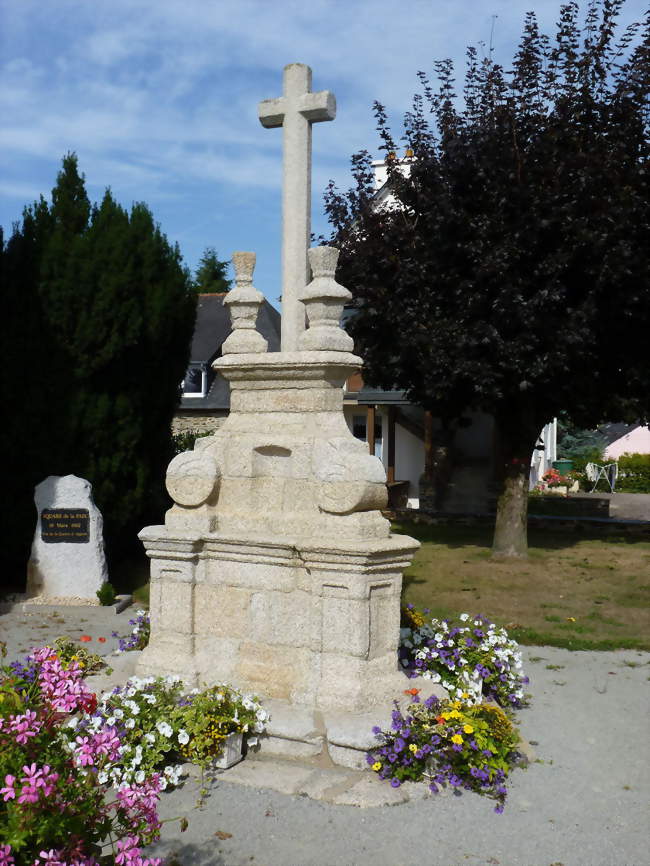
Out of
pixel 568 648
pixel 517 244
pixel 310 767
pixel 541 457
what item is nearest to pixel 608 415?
pixel 517 244

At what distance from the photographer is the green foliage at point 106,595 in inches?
420

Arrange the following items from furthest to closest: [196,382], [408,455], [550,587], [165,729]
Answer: [196,382] → [408,455] → [550,587] → [165,729]

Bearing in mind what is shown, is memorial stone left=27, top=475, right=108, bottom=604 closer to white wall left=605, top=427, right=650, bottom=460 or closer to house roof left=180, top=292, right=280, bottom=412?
house roof left=180, top=292, right=280, bottom=412

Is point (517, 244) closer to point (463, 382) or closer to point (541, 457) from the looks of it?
point (463, 382)

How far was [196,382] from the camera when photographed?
23.9 metres

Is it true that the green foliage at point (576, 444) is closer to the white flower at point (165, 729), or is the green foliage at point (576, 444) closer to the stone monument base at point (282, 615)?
the stone monument base at point (282, 615)

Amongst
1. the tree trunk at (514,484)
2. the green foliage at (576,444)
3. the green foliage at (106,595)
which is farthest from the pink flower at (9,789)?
the green foliage at (576,444)

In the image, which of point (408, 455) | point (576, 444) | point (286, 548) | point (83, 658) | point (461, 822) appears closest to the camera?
point (461, 822)

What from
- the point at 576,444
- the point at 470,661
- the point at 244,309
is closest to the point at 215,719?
the point at 470,661

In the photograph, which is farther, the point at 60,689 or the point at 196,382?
the point at 196,382

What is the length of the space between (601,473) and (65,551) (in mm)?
22611

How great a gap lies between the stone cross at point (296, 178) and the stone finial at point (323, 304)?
0.32m

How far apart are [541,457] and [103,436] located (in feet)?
68.0

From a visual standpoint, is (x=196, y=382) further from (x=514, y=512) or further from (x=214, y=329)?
(x=514, y=512)
